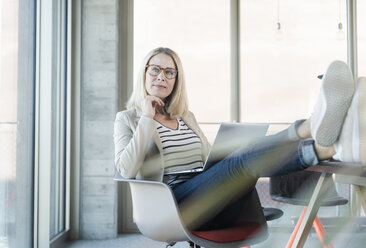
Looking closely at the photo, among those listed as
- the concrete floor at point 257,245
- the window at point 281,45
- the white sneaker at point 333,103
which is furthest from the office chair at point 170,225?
the window at point 281,45

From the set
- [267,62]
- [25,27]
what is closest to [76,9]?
[25,27]

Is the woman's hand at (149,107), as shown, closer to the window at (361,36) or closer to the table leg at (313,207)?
the table leg at (313,207)

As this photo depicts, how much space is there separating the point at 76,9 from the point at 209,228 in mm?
2380

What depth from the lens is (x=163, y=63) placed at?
1.83 meters

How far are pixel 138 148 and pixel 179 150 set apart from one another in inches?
11.7

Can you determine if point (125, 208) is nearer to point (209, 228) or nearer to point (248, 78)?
point (248, 78)

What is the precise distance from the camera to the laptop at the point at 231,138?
1309 millimetres

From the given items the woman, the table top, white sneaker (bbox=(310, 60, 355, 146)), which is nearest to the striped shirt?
the woman

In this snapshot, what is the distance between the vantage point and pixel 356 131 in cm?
102

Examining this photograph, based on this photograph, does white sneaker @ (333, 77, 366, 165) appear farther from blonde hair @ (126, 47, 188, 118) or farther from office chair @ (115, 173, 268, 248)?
blonde hair @ (126, 47, 188, 118)

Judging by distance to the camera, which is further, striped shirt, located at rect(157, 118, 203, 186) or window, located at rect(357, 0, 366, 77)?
window, located at rect(357, 0, 366, 77)

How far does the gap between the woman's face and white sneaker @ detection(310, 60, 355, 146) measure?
0.91 metres

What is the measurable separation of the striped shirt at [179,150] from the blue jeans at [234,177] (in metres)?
0.20

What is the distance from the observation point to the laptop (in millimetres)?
1309
